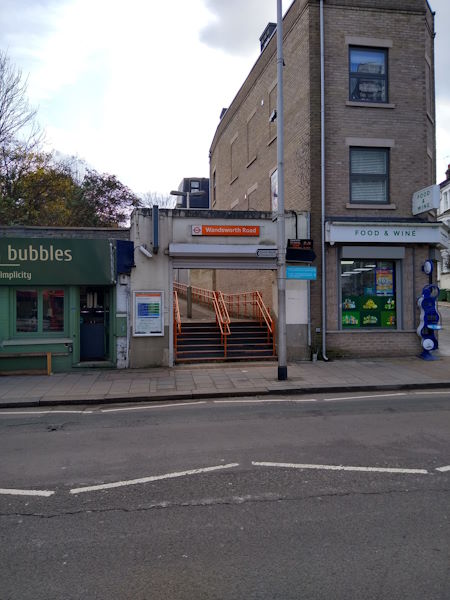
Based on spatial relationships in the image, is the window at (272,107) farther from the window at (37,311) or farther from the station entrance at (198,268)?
the window at (37,311)

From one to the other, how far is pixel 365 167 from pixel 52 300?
409 inches

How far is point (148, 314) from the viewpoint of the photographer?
13805 millimetres

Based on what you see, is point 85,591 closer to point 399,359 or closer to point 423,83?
point 399,359

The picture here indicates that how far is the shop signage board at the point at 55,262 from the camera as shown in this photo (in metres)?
13.2

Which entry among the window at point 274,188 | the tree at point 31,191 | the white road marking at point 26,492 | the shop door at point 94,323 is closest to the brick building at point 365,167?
the window at point 274,188

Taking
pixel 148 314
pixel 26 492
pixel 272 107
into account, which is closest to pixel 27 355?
pixel 148 314

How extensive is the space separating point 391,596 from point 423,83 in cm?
1604

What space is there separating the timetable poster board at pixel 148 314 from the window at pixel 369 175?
6958 millimetres

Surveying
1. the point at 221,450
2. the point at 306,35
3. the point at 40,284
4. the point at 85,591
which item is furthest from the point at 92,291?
the point at 85,591

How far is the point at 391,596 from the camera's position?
3.12 metres

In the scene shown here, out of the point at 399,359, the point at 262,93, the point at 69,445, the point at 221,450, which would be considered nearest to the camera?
the point at 221,450

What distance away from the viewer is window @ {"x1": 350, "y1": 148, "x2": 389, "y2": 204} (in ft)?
50.0

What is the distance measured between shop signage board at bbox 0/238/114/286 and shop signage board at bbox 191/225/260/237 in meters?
2.60

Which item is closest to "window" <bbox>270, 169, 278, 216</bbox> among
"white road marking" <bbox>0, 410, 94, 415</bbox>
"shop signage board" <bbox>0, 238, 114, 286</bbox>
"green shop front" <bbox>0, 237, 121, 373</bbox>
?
"green shop front" <bbox>0, 237, 121, 373</bbox>
